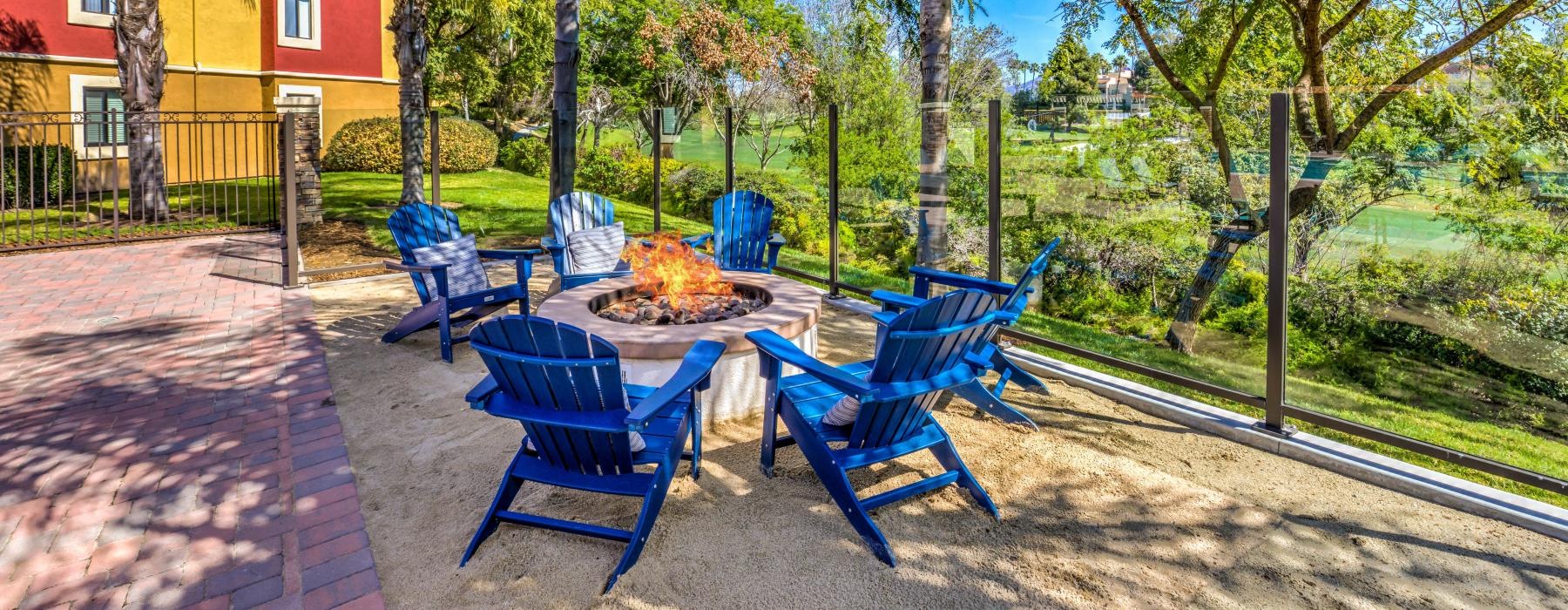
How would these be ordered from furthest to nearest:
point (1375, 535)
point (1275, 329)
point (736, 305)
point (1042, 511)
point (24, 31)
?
1. point (24, 31)
2. point (736, 305)
3. point (1275, 329)
4. point (1042, 511)
5. point (1375, 535)

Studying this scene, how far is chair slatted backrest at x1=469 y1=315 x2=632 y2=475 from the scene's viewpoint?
2.54 meters

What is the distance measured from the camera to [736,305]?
4.85 m

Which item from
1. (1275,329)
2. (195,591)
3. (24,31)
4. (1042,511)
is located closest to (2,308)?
(195,591)

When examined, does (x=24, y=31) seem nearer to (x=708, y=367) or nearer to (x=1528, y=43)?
(x=708, y=367)

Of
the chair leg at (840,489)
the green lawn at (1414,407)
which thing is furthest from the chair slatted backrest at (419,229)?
the green lawn at (1414,407)

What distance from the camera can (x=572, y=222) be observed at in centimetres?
669

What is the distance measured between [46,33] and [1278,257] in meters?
20.0

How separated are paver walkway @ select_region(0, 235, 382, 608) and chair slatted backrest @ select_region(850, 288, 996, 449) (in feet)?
5.92

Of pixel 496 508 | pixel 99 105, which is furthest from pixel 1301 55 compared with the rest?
pixel 99 105

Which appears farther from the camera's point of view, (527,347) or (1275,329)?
(1275,329)

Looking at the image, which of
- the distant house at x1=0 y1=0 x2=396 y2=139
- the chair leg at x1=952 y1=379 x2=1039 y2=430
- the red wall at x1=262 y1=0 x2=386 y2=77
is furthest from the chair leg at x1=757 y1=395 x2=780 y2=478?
the red wall at x1=262 y1=0 x2=386 y2=77

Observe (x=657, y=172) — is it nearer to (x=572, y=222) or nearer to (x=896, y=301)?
(x=572, y=222)

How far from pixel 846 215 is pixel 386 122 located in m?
14.7

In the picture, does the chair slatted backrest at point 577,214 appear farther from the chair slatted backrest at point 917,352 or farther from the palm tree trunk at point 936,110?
the chair slatted backrest at point 917,352
